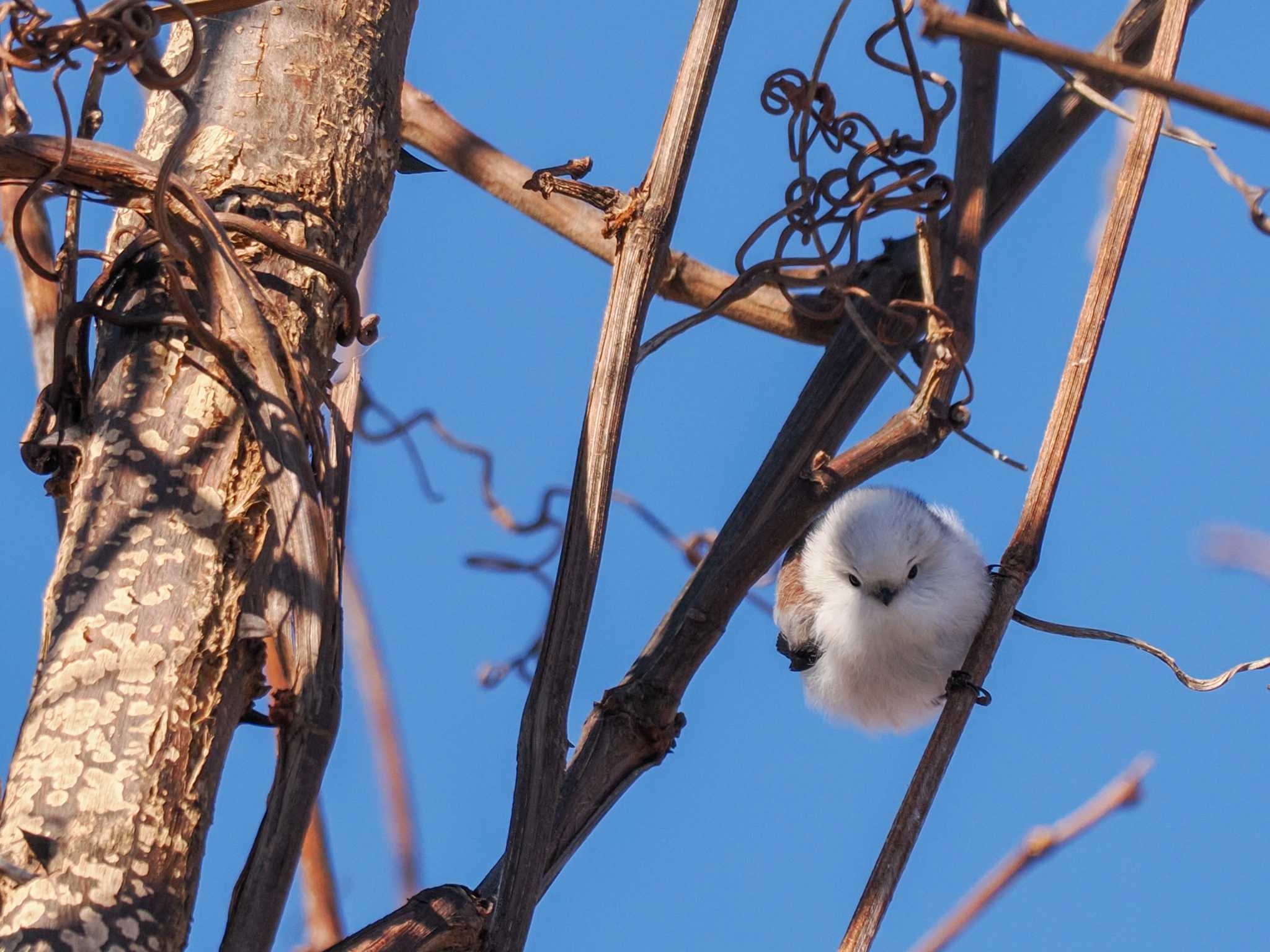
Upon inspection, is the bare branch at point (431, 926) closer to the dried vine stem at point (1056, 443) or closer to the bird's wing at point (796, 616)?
the dried vine stem at point (1056, 443)

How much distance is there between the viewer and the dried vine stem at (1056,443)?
89 centimetres

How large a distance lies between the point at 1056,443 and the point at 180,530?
0.64 metres

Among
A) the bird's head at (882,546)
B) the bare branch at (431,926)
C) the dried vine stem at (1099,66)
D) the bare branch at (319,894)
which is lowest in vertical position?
the bare branch at (431,926)

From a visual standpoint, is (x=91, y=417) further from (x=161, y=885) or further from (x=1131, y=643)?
(x=1131, y=643)

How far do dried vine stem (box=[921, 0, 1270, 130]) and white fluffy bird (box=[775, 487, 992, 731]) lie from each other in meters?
1.62

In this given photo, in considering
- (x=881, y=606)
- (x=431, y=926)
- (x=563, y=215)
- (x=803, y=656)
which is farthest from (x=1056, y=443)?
(x=803, y=656)

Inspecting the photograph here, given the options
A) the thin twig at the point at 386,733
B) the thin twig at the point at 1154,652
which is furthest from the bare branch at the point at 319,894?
the thin twig at the point at 1154,652

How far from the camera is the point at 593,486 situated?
900mm

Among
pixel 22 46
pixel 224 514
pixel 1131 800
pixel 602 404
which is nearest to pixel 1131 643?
pixel 1131 800

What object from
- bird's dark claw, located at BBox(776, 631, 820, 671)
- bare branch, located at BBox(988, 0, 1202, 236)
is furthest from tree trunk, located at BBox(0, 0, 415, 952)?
bird's dark claw, located at BBox(776, 631, 820, 671)

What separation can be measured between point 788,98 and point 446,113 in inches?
30.5

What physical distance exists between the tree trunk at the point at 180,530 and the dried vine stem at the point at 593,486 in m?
0.14

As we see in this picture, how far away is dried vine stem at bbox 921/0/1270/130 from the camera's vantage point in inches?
15.2

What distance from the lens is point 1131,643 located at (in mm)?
1067
